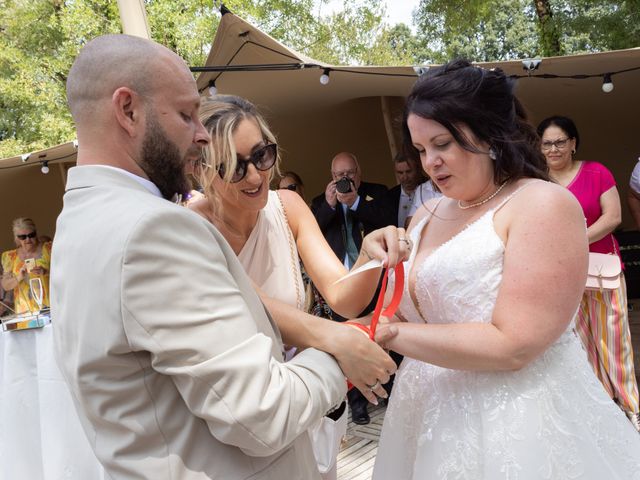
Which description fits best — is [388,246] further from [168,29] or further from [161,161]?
[168,29]

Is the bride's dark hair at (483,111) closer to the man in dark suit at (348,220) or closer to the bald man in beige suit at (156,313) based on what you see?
the bald man in beige suit at (156,313)

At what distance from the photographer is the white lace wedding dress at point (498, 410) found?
158cm

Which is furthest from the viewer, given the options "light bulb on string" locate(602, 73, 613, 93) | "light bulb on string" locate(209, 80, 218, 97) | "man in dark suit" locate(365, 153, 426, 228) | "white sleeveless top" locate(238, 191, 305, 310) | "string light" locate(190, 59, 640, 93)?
"light bulb on string" locate(209, 80, 218, 97)

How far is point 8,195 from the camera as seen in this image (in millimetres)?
10039

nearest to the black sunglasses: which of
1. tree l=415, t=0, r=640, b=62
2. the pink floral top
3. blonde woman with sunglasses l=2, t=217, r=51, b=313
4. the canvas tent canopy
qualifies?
the canvas tent canopy

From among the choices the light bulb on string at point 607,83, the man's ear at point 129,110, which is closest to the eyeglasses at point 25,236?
the light bulb on string at point 607,83

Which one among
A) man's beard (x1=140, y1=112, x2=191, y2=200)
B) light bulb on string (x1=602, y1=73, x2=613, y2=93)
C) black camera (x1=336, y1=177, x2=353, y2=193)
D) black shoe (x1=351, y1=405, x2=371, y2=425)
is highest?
light bulb on string (x1=602, y1=73, x2=613, y2=93)

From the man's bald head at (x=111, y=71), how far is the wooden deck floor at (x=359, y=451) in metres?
3.08

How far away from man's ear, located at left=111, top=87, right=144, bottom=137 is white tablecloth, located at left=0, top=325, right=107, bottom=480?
181 cm

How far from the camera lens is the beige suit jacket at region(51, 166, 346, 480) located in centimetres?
102

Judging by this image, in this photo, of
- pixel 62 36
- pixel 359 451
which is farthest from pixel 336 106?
pixel 62 36

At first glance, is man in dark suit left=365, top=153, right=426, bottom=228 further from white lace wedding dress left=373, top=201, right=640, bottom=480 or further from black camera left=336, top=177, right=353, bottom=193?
white lace wedding dress left=373, top=201, right=640, bottom=480

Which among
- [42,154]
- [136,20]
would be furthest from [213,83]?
[42,154]

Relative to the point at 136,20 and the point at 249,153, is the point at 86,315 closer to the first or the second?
the point at 249,153
